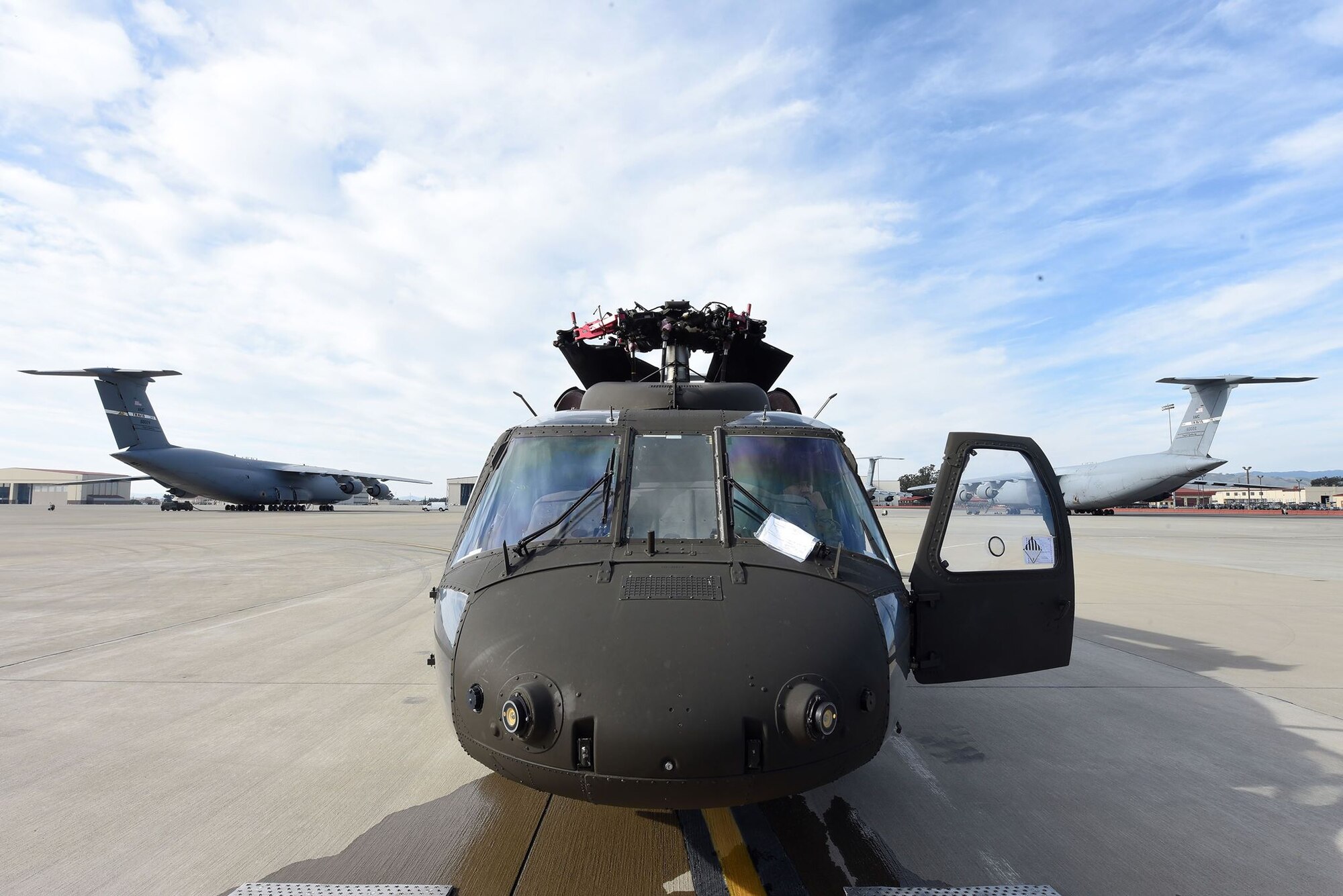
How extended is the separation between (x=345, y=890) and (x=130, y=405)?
181 feet

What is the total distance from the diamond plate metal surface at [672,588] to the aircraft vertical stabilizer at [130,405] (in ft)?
169

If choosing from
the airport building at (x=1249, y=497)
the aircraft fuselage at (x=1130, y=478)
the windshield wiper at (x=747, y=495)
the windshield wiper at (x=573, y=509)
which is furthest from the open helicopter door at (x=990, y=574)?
the airport building at (x=1249, y=497)

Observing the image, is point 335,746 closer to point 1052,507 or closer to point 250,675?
point 250,675

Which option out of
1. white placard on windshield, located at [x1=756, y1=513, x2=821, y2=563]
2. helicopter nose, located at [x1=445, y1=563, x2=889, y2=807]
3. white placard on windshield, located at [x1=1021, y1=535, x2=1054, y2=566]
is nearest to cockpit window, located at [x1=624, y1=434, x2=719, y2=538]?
white placard on windshield, located at [x1=756, y1=513, x2=821, y2=563]

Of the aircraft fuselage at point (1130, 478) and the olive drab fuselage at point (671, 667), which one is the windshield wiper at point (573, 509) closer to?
the olive drab fuselage at point (671, 667)

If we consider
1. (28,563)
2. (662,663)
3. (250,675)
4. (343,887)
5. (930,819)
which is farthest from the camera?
(28,563)

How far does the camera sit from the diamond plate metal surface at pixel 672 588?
2779 mm

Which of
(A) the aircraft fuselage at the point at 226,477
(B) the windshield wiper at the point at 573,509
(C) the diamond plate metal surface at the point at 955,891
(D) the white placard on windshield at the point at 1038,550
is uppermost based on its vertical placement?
(A) the aircraft fuselage at the point at 226,477

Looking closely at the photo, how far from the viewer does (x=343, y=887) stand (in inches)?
108

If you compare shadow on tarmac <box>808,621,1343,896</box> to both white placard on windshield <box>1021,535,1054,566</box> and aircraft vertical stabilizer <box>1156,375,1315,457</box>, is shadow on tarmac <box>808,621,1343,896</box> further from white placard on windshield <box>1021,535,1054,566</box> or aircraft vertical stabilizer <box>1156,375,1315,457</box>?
aircraft vertical stabilizer <box>1156,375,1315,457</box>

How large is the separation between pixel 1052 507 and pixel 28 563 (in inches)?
743

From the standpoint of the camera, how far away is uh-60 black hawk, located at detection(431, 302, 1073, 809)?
2.36m

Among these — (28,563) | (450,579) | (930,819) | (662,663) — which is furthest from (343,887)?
(28,563)

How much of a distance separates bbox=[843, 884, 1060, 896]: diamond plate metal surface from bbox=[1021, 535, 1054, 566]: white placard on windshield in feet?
5.28
